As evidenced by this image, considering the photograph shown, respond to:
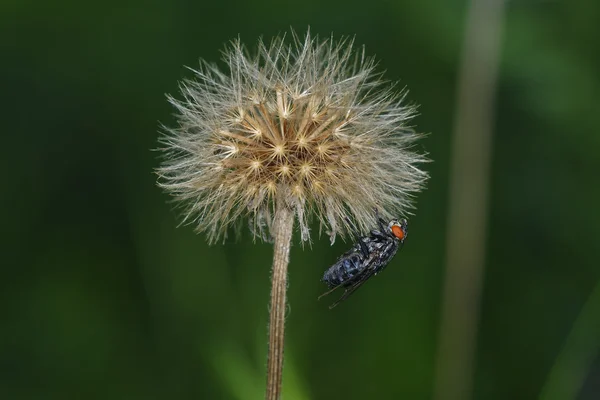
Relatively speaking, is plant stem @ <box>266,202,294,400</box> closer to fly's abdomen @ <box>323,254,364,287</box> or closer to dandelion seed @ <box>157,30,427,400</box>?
dandelion seed @ <box>157,30,427,400</box>

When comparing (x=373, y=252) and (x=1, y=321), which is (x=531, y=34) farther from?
(x=1, y=321)

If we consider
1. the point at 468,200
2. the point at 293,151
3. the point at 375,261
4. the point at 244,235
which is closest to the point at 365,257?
the point at 375,261

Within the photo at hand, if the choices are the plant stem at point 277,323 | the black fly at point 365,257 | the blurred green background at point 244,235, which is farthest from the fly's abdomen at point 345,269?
the blurred green background at point 244,235

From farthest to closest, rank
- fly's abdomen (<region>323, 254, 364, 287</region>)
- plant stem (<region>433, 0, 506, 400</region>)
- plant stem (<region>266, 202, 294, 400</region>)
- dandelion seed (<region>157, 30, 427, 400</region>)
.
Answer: plant stem (<region>433, 0, 506, 400</region>) → fly's abdomen (<region>323, 254, 364, 287</region>) → dandelion seed (<region>157, 30, 427, 400</region>) → plant stem (<region>266, 202, 294, 400</region>)

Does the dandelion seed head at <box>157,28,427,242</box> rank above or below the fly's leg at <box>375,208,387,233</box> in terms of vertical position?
above

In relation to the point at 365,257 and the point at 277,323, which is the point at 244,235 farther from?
the point at 277,323

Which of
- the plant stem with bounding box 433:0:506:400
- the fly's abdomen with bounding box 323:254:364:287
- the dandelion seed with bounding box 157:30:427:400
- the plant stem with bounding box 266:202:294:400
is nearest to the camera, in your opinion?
the plant stem with bounding box 266:202:294:400

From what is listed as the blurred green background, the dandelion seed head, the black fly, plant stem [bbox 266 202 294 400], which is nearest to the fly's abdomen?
the black fly

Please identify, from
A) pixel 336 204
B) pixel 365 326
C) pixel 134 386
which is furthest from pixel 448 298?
pixel 134 386
